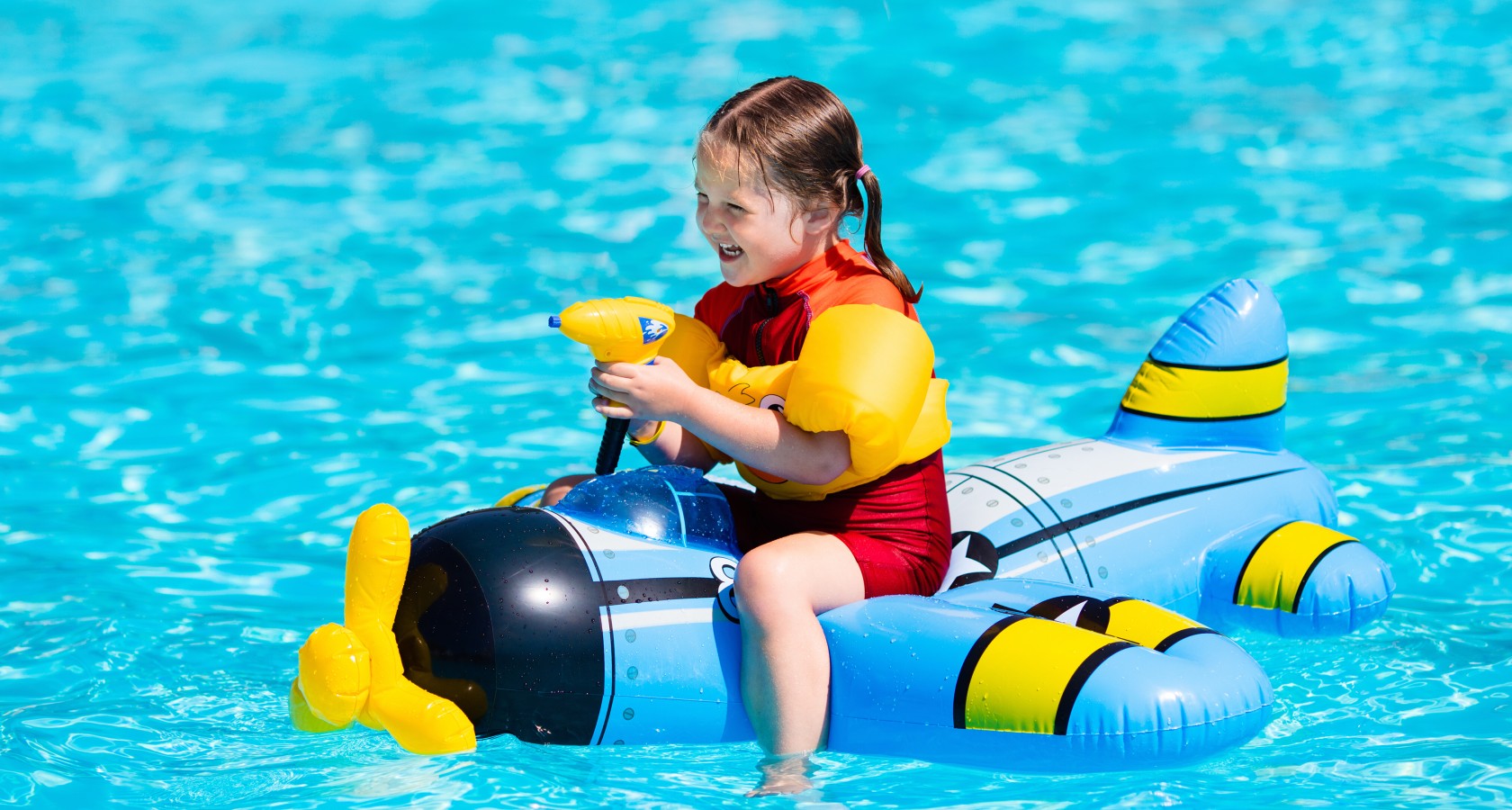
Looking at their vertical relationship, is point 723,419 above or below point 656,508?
above

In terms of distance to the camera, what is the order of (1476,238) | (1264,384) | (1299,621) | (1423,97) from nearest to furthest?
(1299,621) → (1264,384) → (1476,238) → (1423,97)

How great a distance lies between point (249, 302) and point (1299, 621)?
4841mm

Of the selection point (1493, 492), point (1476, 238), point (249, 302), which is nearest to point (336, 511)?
point (249, 302)

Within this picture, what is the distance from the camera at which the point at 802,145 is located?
3518 millimetres

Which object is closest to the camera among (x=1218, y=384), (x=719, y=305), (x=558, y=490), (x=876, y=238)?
(x=876, y=238)

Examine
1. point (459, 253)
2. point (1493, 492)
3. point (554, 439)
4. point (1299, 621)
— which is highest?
point (459, 253)

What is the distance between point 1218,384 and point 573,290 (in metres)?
3.69

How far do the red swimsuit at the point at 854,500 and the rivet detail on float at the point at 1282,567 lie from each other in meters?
0.83

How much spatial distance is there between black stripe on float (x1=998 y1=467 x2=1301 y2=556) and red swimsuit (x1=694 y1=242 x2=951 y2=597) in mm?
225

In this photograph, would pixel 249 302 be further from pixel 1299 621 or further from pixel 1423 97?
pixel 1423 97

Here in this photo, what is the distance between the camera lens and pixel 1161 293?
7.36 meters

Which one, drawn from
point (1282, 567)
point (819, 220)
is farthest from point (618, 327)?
point (1282, 567)

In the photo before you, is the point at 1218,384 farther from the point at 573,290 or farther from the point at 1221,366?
the point at 573,290

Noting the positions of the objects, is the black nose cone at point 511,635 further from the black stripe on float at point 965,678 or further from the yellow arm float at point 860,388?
the black stripe on float at point 965,678
